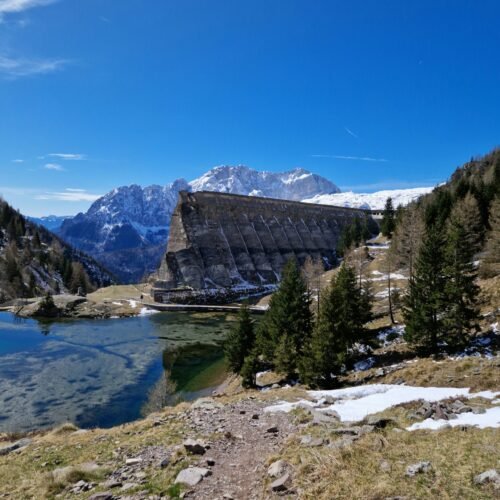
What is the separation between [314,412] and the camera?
1766 cm

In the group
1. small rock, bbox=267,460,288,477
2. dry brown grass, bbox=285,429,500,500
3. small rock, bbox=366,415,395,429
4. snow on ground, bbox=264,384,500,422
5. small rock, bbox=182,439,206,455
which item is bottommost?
snow on ground, bbox=264,384,500,422

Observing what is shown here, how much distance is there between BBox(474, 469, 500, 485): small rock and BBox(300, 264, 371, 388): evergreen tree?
21.1m

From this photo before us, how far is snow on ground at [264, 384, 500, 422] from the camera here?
1816 cm

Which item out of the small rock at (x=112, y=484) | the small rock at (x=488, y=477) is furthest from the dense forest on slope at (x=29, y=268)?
the small rock at (x=488, y=477)

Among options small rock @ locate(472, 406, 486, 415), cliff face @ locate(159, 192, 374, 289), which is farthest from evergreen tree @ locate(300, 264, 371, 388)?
cliff face @ locate(159, 192, 374, 289)

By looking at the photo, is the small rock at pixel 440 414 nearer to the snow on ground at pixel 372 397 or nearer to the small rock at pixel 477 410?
the small rock at pixel 477 410

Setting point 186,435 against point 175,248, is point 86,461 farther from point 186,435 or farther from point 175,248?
point 175,248

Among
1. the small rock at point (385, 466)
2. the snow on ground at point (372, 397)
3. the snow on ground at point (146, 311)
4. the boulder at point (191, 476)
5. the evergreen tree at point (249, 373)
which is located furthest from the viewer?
the snow on ground at point (146, 311)

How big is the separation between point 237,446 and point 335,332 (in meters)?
19.8

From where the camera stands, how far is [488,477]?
8.09m

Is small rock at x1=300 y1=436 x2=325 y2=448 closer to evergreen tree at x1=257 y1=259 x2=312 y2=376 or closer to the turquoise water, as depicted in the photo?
evergreen tree at x1=257 y1=259 x2=312 y2=376

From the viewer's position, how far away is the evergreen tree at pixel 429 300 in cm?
2995

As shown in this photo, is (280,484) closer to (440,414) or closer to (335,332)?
(440,414)

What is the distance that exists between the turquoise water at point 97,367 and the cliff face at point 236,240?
4180 cm
